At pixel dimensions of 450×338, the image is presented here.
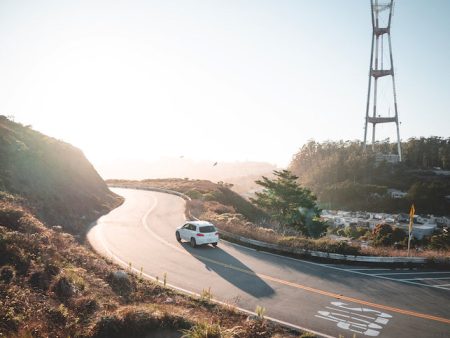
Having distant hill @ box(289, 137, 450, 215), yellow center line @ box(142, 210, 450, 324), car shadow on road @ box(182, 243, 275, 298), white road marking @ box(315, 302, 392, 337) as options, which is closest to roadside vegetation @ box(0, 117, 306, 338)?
car shadow on road @ box(182, 243, 275, 298)

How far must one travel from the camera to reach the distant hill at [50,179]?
1067 inches

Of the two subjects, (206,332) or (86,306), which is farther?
(86,306)

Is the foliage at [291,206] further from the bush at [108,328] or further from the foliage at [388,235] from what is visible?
the bush at [108,328]

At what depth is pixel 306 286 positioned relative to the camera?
14.8 meters

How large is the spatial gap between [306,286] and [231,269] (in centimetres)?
409

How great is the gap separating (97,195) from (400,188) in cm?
8025

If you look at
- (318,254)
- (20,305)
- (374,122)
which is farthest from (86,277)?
(374,122)

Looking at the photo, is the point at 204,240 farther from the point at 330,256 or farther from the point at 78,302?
the point at 78,302

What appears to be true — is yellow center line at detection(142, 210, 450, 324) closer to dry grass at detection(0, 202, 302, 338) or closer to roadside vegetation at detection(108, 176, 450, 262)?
dry grass at detection(0, 202, 302, 338)

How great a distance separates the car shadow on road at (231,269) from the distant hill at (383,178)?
75.3m

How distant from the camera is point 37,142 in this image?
127 feet

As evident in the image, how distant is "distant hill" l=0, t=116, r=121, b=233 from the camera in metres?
27.1

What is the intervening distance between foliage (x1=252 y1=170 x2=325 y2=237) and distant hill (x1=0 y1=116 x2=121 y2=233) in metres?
19.2

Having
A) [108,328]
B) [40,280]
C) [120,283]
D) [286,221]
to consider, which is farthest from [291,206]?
[108,328]
